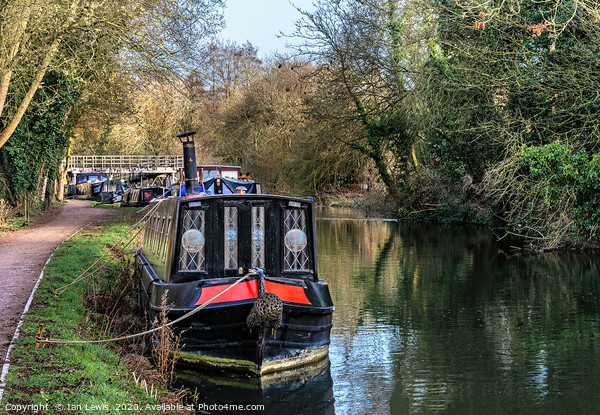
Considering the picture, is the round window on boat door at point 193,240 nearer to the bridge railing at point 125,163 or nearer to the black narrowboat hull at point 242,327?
the black narrowboat hull at point 242,327

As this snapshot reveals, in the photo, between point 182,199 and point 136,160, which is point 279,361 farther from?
point 136,160

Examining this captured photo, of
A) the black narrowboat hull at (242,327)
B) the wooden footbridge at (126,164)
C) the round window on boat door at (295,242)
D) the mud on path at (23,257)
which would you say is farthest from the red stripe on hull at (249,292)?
the wooden footbridge at (126,164)

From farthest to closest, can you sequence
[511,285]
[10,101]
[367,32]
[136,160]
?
1. [136,160]
2. [367,32]
3. [10,101]
4. [511,285]

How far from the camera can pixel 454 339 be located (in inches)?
444

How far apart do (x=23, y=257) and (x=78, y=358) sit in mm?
7918

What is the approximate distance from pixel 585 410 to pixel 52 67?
15.4 metres

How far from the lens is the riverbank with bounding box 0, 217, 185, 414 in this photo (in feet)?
20.2

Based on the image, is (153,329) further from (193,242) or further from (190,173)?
(190,173)

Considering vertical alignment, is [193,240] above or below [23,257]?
above

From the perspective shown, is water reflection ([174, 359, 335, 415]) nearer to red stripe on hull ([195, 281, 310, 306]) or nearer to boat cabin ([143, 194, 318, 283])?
red stripe on hull ([195, 281, 310, 306])

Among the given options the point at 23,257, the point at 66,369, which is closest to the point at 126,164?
the point at 23,257

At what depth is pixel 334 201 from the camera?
39.2 metres

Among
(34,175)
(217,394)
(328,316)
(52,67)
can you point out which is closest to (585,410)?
(328,316)

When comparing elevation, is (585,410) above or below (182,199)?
below
